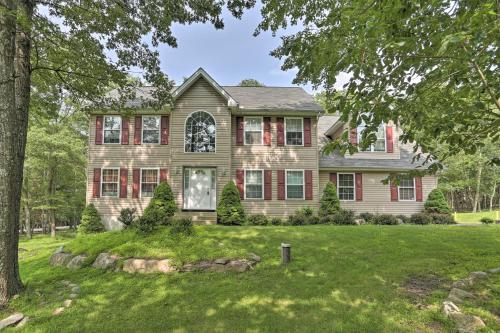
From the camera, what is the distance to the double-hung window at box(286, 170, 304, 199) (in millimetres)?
14094

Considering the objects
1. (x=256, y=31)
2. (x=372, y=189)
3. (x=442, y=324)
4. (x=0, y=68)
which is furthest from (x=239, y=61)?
(x=442, y=324)

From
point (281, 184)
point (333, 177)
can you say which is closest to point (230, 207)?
point (281, 184)

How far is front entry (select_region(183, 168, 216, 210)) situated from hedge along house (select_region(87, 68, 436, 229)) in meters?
0.05

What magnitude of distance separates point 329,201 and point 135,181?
9.45 metres

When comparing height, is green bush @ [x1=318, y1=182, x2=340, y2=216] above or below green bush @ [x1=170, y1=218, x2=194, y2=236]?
above

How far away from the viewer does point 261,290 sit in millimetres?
5297

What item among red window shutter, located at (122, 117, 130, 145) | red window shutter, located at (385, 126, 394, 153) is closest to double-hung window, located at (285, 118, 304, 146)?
red window shutter, located at (385, 126, 394, 153)

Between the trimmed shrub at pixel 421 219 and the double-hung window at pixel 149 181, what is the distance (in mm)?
12299

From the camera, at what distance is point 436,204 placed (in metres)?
14.1

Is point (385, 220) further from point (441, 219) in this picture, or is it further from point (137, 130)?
point (137, 130)

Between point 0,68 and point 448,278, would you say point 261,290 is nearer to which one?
point 448,278

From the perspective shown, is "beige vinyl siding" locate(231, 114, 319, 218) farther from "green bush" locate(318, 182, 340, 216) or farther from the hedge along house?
"green bush" locate(318, 182, 340, 216)

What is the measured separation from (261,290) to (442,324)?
2785 mm

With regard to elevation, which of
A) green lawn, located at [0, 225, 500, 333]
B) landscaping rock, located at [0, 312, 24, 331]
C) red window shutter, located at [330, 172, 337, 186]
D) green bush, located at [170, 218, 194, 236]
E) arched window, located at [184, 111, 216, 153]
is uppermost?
arched window, located at [184, 111, 216, 153]
